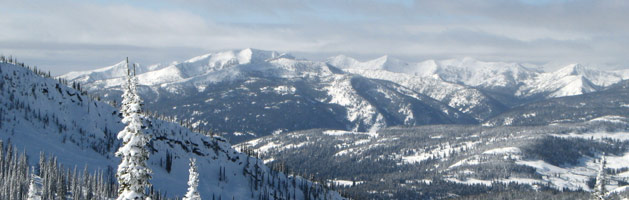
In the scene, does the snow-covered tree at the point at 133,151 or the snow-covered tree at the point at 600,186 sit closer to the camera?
the snow-covered tree at the point at 133,151

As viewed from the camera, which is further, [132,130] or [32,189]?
[32,189]

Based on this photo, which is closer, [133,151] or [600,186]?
[133,151]

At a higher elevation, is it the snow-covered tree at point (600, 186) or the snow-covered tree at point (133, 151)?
the snow-covered tree at point (133, 151)

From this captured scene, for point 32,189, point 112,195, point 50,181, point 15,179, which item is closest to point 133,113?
point 32,189

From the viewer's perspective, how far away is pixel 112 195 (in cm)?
18238

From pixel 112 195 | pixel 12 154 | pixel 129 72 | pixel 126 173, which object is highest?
pixel 129 72

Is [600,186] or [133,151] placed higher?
[133,151]

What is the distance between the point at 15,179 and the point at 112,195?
33.0m

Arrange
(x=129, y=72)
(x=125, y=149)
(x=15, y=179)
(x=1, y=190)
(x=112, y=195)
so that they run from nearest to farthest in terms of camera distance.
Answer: (x=125, y=149) < (x=129, y=72) < (x=1, y=190) < (x=15, y=179) < (x=112, y=195)

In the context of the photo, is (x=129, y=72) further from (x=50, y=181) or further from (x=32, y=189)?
(x=50, y=181)

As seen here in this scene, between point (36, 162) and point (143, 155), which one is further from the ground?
point (143, 155)

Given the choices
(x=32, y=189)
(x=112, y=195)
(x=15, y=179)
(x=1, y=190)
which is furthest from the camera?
(x=112, y=195)

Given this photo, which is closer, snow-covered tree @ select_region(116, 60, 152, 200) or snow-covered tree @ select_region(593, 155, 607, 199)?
snow-covered tree @ select_region(116, 60, 152, 200)

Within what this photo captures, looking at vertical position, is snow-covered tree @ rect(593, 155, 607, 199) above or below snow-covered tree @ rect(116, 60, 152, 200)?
below
